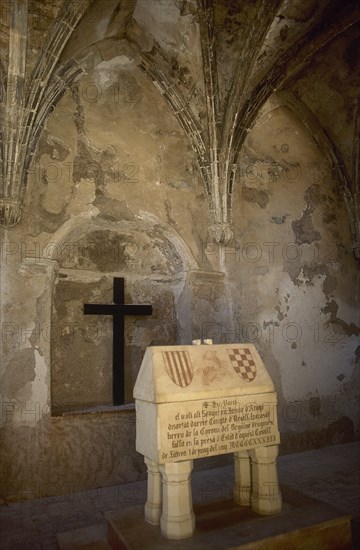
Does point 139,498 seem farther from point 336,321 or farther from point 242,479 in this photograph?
point 336,321

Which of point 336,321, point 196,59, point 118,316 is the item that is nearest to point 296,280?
point 336,321

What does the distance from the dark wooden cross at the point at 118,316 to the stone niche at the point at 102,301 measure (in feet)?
0.44

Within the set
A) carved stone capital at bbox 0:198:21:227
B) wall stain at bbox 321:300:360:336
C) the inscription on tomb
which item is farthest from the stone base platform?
wall stain at bbox 321:300:360:336

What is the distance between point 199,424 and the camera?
3084 mm

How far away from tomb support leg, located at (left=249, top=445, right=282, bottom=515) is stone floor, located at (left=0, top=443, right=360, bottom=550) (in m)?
0.37

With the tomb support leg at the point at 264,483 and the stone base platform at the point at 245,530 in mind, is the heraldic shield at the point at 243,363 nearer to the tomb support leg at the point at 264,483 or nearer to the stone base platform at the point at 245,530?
the tomb support leg at the point at 264,483

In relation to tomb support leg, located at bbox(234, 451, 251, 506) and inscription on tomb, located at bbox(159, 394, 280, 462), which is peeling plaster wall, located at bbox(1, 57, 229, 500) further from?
inscription on tomb, located at bbox(159, 394, 280, 462)

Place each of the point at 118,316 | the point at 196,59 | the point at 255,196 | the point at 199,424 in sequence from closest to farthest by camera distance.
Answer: the point at 199,424
the point at 196,59
the point at 118,316
the point at 255,196

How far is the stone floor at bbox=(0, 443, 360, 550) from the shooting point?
3.60 m

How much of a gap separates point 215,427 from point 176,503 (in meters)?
0.59

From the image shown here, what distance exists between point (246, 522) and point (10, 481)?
2558 mm

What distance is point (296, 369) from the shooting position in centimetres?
616

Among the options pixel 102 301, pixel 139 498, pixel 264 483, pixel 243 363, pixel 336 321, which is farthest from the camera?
pixel 336 321

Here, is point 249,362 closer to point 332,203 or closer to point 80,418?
point 80,418
